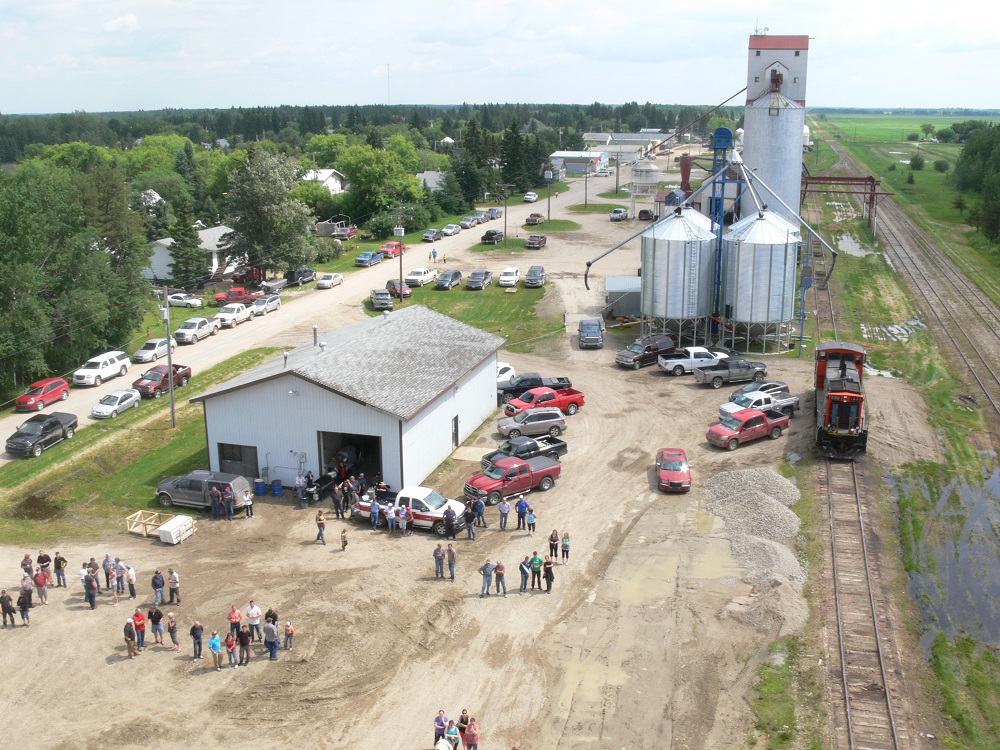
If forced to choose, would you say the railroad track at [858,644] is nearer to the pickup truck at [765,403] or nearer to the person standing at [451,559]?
the pickup truck at [765,403]

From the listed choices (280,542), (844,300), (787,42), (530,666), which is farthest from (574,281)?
(530,666)

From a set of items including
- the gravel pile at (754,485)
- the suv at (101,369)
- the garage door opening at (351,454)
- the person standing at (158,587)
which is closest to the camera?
the person standing at (158,587)

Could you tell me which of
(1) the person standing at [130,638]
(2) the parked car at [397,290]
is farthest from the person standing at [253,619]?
(2) the parked car at [397,290]

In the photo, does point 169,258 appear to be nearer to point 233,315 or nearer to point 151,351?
point 233,315

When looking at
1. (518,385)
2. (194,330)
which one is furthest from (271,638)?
(194,330)

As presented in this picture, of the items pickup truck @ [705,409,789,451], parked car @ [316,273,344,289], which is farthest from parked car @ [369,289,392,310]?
pickup truck @ [705,409,789,451]
